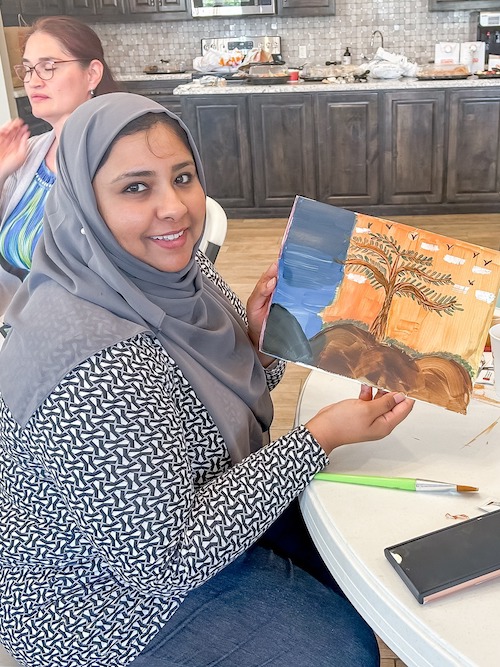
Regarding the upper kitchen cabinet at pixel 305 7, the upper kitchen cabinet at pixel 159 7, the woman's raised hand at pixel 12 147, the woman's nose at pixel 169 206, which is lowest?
the woman's raised hand at pixel 12 147

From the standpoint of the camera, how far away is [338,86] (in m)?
5.14

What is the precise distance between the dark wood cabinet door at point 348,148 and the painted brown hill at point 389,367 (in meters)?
4.40

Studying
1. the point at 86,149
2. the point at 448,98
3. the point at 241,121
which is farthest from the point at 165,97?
the point at 86,149

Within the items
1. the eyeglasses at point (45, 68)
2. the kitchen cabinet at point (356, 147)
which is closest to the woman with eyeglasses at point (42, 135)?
the eyeglasses at point (45, 68)

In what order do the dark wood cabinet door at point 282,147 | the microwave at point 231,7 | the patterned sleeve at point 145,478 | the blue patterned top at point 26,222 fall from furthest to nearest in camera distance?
the microwave at point 231,7 → the dark wood cabinet door at point 282,147 → the blue patterned top at point 26,222 → the patterned sleeve at point 145,478

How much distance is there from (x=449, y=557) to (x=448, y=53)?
545cm

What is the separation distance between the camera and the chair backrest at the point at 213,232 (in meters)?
2.08

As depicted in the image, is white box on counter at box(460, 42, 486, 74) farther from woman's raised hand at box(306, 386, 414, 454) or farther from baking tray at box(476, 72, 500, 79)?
woman's raised hand at box(306, 386, 414, 454)

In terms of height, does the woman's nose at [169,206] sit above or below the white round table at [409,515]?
above

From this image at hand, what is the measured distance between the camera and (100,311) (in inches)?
41.3

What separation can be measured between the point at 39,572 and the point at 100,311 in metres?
0.41

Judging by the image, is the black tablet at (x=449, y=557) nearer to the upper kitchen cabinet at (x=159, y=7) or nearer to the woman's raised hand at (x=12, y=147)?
the woman's raised hand at (x=12, y=147)

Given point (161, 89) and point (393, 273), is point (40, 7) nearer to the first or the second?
point (161, 89)

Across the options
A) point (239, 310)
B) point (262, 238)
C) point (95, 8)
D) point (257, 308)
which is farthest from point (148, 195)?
point (95, 8)
